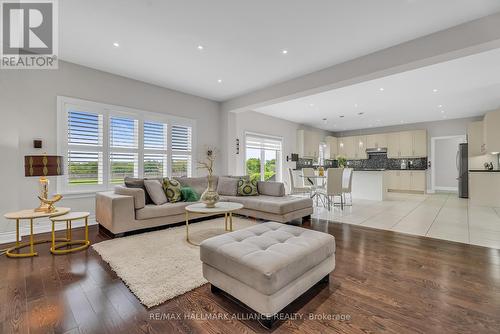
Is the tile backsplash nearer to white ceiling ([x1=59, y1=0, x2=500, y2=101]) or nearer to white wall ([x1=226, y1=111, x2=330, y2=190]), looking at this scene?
white wall ([x1=226, y1=111, x2=330, y2=190])

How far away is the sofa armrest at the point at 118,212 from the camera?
3.27m

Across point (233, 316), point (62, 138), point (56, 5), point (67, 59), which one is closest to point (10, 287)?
point (233, 316)

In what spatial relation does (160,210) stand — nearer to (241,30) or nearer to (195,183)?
(195,183)

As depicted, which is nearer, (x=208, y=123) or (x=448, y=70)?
(x=448, y=70)

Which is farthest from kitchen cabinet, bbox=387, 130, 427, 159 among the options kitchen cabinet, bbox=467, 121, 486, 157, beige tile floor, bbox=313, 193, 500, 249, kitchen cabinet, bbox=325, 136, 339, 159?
beige tile floor, bbox=313, 193, 500, 249

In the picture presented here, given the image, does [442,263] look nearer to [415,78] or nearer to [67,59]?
[415,78]

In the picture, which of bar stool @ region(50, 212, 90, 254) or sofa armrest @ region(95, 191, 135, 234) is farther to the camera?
sofa armrest @ region(95, 191, 135, 234)

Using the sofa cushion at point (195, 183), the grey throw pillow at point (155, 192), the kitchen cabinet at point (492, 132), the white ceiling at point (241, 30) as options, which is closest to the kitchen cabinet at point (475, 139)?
the kitchen cabinet at point (492, 132)

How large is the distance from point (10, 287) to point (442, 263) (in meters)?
4.27

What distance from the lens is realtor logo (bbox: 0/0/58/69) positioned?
263cm

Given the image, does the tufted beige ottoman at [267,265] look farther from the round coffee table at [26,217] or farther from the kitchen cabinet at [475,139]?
the kitchen cabinet at [475,139]

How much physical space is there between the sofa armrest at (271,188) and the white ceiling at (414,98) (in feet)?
8.61

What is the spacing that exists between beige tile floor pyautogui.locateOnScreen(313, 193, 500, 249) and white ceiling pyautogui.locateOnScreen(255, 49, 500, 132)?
2797 millimetres

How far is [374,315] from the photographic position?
1600 mm
